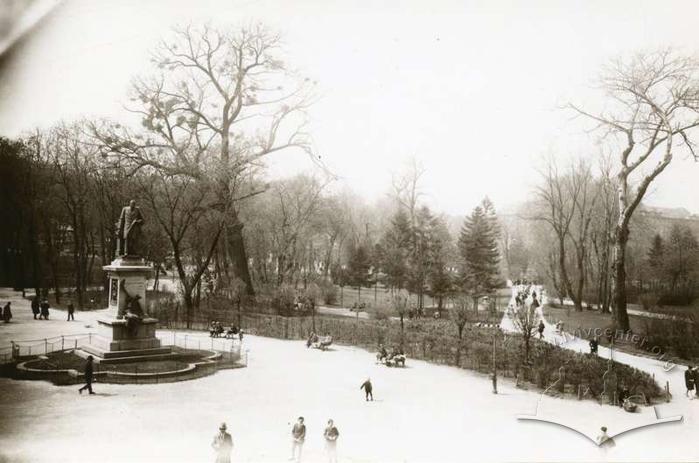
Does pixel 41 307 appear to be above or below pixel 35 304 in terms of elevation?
below

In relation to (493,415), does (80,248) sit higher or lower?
higher

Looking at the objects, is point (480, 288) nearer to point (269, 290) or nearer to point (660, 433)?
point (269, 290)

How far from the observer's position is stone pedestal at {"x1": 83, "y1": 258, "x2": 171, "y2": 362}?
1301cm

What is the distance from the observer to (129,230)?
13.6 m

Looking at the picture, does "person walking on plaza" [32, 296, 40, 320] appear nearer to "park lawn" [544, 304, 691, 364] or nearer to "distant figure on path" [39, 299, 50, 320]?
"distant figure on path" [39, 299, 50, 320]

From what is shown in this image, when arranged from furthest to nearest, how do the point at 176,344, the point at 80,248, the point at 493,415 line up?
the point at 80,248
the point at 176,344
the point at 493,415

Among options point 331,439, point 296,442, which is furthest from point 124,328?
point 331,439

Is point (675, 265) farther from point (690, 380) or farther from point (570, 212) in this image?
point (570, 212)

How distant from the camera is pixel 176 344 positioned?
1647cm

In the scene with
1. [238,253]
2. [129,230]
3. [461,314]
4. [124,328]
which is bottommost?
[124,328]

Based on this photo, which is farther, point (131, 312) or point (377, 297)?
point (377, 297)

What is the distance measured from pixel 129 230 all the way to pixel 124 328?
254cm

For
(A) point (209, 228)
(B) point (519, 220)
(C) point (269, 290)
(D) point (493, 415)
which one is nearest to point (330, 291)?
(C) point (269, 290)

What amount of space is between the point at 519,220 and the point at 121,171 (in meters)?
15.9
